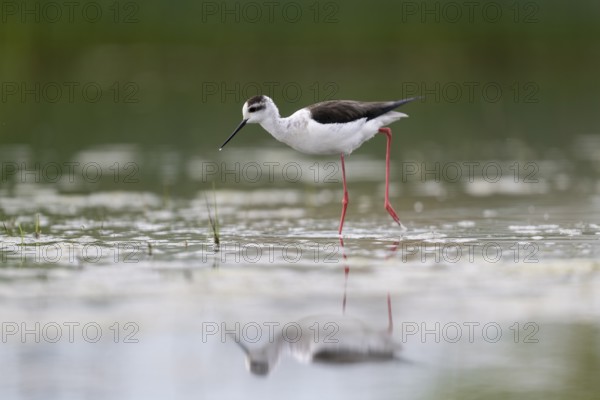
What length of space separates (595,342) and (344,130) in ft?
16.6

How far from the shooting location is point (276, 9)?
87.8ft

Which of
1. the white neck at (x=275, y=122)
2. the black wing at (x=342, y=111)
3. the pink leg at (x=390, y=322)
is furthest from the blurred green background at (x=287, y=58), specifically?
the pink leg at (x=390, y=322)

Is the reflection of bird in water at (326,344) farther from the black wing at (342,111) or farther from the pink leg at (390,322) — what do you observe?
the black wing at (342,111)

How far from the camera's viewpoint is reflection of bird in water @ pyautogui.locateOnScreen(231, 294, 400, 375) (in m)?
5.76

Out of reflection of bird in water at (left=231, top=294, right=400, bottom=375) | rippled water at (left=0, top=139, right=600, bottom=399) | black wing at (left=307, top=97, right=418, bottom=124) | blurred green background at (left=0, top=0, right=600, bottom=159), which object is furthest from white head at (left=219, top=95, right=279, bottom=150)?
blurred green background at (left=0, top=0, right=600, bottom=159)

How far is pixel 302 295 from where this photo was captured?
717 centimetres

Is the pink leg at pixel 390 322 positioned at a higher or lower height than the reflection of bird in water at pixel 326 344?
higher

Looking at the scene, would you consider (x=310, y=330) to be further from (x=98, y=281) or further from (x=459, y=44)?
(x=459, y=44)

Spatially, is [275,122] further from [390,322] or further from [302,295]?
[390,322]

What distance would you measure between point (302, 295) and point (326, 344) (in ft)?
3.80

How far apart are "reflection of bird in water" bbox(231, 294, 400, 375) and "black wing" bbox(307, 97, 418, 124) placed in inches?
162

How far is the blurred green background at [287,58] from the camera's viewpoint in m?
23.5

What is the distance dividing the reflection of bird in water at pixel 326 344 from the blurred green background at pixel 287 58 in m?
15.3

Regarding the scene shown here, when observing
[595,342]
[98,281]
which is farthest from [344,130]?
[595,342]
